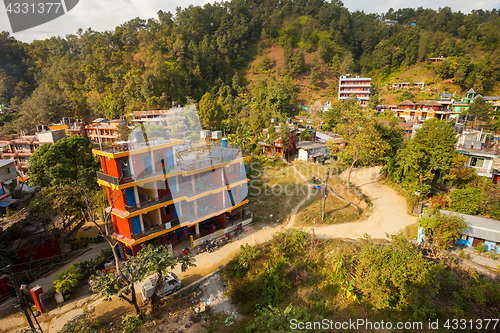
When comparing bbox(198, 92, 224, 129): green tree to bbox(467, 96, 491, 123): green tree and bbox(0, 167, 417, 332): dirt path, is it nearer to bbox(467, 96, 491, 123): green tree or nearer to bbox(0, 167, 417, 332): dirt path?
bbox(0, 167, 417, 332): dirt path

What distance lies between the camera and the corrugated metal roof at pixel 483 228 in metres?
15.0

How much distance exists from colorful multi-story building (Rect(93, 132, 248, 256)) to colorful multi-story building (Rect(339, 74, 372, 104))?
4752 cm

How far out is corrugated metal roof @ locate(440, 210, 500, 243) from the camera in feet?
49.2

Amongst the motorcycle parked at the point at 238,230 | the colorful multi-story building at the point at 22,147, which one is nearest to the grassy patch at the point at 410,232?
the motorcycle parked at the point at 238,230

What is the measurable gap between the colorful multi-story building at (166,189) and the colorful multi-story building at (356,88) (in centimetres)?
4752

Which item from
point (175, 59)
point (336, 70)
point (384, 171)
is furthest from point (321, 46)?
point (384, 171)

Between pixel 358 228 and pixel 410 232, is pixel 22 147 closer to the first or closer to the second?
pixel 358 228

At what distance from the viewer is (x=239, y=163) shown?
712 inches

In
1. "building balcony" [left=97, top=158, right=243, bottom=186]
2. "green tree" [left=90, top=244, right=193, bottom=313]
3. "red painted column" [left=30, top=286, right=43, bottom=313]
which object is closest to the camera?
"green tree" [left=90, top=244, right=193, bottom=313]

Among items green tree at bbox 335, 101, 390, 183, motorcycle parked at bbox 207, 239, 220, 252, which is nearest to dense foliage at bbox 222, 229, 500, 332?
motorcycle parked at bbox 207, 239, 220, 252

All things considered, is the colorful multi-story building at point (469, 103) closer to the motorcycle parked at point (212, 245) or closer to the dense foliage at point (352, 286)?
the dense foliage at point (352, 286)

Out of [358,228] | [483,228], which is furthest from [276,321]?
[483,228]

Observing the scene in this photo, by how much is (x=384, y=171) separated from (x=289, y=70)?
5007 cm

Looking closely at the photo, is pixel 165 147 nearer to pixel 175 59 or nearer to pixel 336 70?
pixel 175 59
